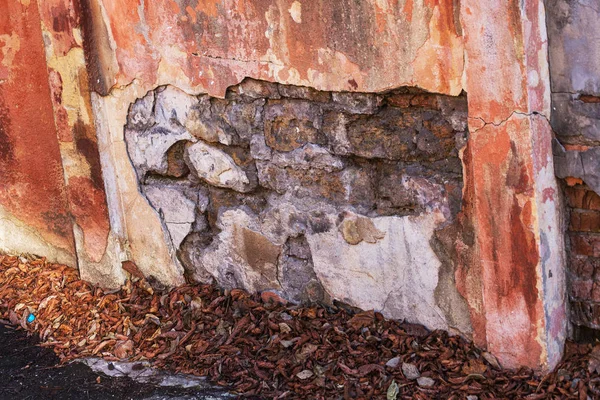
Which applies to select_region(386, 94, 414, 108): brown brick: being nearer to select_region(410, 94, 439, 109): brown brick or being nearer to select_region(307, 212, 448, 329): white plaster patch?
select_region(410, 94, 439, 109): brown brick

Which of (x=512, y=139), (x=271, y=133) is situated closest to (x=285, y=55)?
(x=271, y=133)

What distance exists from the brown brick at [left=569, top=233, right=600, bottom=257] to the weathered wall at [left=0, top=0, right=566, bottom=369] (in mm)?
77

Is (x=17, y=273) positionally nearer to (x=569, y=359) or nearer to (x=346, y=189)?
(x=346, y=189)

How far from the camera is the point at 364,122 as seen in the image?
3.33m

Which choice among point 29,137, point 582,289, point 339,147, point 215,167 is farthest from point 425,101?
point 29,137

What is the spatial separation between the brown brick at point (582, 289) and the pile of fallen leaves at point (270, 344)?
21 centimetres

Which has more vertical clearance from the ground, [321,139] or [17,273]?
[321,139]

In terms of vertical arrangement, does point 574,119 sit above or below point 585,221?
above

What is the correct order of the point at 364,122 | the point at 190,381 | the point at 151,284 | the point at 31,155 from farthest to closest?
the point at 31,155
the point at 151,284
the point at 190,381
the point at 364,122

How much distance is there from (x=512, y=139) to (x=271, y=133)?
1178mm

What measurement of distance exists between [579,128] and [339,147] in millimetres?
1005

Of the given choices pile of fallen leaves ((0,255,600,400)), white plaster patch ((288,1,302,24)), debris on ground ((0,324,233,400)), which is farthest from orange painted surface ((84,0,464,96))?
debris on ground ((0,324,233,400))

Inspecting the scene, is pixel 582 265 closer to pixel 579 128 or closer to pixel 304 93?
pixel 579 128

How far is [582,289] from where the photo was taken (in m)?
3.03
